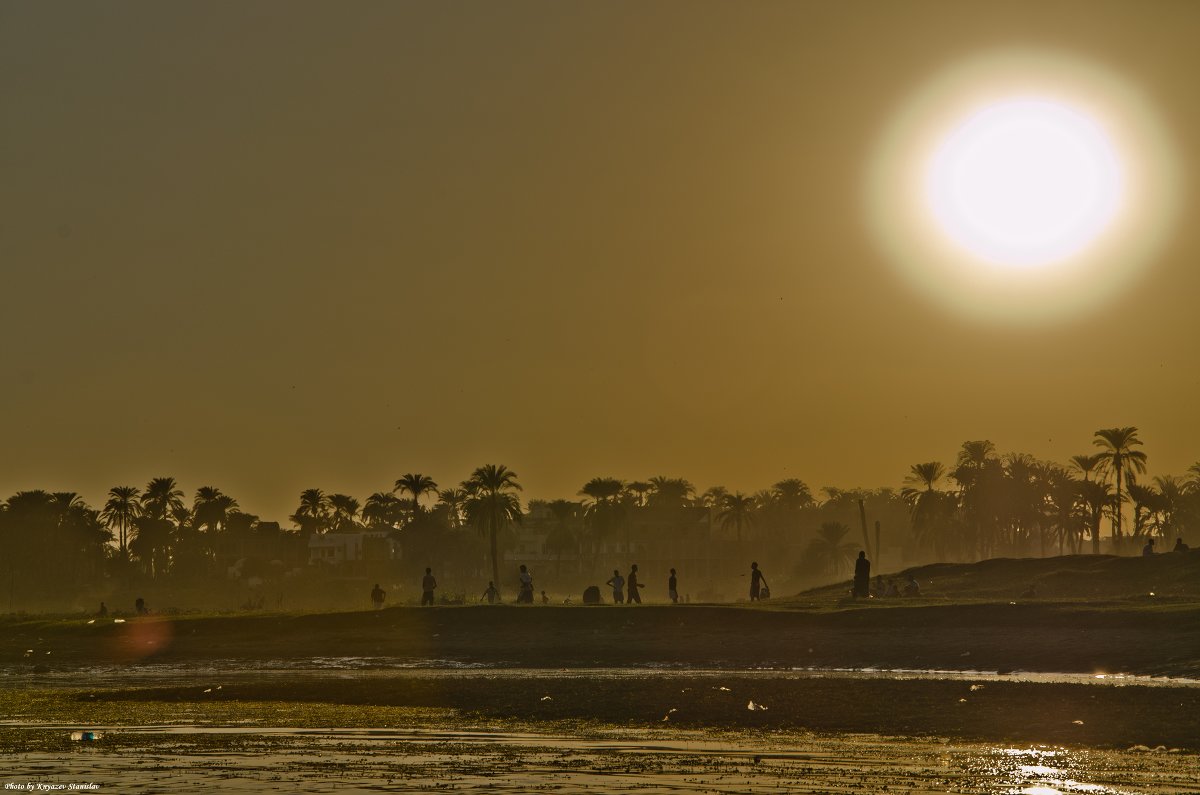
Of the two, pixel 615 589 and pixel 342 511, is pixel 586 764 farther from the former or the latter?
pixel 342 511

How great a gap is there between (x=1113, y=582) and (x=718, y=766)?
1639 inches

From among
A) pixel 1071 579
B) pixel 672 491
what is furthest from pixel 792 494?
pixel 1071 579

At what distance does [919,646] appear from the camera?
38562 mm

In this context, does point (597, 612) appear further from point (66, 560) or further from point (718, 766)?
point (66, 560)

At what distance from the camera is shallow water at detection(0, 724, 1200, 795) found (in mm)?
18344

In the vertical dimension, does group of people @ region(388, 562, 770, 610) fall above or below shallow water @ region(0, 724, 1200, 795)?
above

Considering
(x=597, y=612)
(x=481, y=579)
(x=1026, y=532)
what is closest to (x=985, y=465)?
(x=1026, y=532)

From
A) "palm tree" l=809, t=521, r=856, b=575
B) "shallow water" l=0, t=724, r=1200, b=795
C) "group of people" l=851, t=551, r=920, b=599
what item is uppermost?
"palm tree" l=809, t=521, r=856, b=575

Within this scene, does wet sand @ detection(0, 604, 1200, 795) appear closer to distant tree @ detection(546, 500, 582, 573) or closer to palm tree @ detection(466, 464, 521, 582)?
palm tree @ detection(466, 464, 521, 582)

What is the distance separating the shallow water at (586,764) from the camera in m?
18.3

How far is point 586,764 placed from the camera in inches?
800

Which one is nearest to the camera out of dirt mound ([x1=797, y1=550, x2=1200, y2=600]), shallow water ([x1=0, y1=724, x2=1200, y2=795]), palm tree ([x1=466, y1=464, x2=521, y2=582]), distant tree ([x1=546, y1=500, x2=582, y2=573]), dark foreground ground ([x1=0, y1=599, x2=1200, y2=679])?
shallow water ([x1=0, y1=724, x2=1200, y2=795])

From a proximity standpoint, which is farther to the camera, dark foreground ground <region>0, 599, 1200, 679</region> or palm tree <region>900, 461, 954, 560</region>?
palm tree <region>900, 461, 954, 560</region>

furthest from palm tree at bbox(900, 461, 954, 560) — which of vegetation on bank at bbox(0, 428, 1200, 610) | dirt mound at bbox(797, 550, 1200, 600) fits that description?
dirt mound at bbox(797, 550, 1200, 600)
